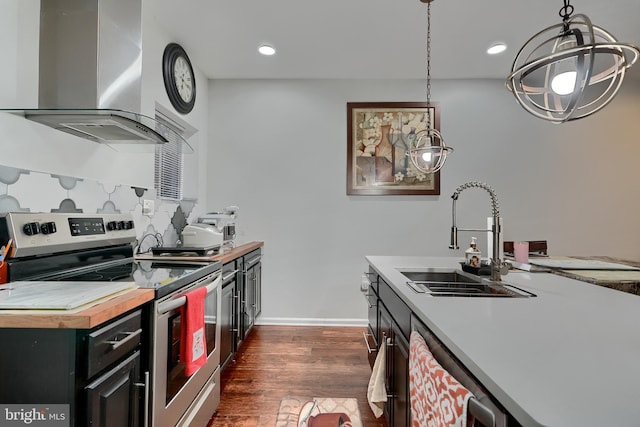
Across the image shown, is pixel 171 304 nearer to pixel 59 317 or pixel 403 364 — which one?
pixel 59 317

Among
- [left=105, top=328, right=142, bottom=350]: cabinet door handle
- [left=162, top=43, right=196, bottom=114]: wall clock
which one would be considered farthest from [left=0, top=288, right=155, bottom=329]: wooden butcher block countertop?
[left=162, top=43, right=196, bottom=114]: wall clock

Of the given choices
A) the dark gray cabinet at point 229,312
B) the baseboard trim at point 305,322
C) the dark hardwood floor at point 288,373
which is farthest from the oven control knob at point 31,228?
the baseboard trim at point 305,322

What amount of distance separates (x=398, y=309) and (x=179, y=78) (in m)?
2.69

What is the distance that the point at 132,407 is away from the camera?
3.48 feet

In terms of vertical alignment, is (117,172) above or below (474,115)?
below

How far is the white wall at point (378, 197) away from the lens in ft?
10.8

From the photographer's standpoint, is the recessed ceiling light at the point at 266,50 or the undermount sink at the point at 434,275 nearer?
the undermount sink at the point at 434,275

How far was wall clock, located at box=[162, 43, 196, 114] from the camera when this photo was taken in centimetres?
249

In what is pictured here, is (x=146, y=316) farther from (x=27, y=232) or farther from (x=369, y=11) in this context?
(x=369, y=11)

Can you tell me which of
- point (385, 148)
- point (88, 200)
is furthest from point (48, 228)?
point (385, 148)

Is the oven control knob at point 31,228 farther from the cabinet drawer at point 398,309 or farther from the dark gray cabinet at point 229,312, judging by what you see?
the cabinet drawer at point 398,309

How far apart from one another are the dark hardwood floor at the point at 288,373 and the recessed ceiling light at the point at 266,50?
2.74 m

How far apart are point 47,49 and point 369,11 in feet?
6.53

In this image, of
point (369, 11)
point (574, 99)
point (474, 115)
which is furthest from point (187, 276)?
point (474, 115)
